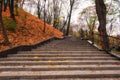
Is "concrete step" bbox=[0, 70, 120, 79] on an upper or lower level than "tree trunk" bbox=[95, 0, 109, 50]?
lower

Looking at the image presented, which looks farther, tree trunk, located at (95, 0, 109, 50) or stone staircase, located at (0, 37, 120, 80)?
tree trunk, located at (95, 0, 109, 50)

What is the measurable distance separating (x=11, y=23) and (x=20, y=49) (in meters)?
9.32

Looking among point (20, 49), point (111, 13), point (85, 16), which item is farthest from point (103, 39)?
point (85, 16)

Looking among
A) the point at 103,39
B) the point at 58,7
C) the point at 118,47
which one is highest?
the point at 58,7

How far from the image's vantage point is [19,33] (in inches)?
741

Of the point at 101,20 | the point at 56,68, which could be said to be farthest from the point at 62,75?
the point at 101,20

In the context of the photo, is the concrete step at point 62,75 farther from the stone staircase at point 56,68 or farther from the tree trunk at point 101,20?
the tree trunk at point 101,20

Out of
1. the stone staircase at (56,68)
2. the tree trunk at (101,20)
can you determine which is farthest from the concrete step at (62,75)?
the tree trunk at (101,20)

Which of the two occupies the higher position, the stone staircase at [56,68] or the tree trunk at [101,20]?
the tree trunk at [101,20]

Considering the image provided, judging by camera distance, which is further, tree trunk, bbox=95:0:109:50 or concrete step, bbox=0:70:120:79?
tree trunk, bbox=95:0:109:50

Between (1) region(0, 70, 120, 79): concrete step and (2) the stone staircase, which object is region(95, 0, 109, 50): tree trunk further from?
(1) region(0, 70, 120, 79): concrete step

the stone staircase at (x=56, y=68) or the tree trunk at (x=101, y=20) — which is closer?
the stone staircase at (x=56, y=68)

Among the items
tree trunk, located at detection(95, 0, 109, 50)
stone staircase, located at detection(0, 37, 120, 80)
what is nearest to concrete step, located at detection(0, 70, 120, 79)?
stone staircase, located at detection(0, 37, 120, 80)

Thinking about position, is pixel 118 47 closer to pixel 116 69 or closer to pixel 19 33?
pixel 19 33
